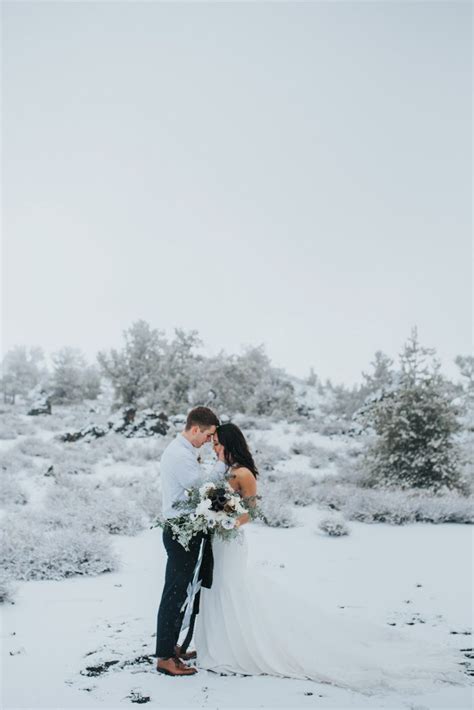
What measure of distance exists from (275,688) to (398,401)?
11299mm

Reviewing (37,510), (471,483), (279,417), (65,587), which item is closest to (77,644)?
(65,587)

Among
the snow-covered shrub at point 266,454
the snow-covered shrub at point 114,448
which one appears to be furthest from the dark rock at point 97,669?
the snow-covered shrub at point 114,448

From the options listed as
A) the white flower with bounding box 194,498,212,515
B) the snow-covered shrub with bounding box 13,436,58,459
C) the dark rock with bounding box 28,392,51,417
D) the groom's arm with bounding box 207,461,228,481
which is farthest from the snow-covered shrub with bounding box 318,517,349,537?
the dark rock with bounding box 28,392,51,417

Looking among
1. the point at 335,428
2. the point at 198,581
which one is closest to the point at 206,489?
the point at 198,581

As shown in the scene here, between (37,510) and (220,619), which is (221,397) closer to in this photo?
(37,510)

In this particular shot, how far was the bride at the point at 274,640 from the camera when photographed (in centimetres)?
468

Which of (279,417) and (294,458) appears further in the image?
(279,417)

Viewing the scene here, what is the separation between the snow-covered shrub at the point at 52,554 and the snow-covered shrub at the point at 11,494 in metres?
3.01

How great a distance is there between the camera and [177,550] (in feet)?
15.8

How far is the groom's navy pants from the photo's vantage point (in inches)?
185

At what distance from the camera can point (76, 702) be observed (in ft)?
13.8

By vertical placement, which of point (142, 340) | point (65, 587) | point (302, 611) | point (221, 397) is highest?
point (142, 340)

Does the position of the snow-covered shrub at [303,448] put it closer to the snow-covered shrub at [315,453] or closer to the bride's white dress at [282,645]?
the snow-covered shrub at [315,453]

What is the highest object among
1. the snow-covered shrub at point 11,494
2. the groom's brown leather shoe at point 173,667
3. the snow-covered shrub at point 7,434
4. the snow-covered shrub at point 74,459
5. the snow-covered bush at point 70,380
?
the snow-covered bush at point 70,380
